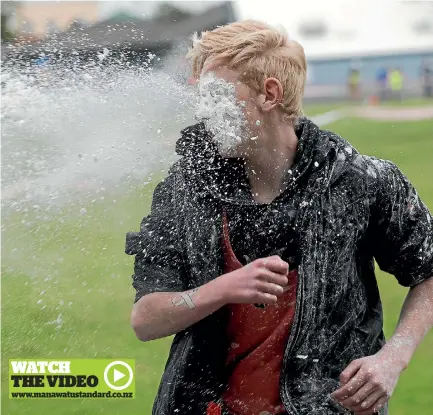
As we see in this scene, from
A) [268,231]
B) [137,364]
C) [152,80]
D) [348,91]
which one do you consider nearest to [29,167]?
[152,80]

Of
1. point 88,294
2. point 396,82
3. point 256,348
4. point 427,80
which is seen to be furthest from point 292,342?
point 427,80

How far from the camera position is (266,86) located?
1638mm

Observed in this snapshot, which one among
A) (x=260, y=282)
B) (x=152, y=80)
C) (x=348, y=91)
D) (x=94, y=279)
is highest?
(x=348, y=91)

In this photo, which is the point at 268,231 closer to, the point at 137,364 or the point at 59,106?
the point at 59,106

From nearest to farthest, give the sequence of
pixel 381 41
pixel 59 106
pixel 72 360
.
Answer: pixel 59 106 → pixel 72 360 → pixel 381 41

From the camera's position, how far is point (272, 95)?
1644 millimetres

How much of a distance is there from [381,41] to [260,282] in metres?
→ 2.01

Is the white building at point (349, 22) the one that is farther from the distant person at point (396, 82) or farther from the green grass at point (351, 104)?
the distant person at point (396, 82)

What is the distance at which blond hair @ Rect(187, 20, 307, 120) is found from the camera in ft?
5.32

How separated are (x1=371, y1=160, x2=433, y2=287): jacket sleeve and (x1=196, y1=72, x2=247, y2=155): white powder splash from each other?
294 millimetres

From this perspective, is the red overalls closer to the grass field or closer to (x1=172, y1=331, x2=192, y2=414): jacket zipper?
(x1=172, y1=331, x2=192, y2=414): jacket zipper

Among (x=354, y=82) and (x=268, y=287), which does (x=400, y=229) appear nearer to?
(x=268, y=287)

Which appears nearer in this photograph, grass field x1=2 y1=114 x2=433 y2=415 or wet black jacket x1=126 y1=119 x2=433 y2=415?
wet black jacket x1=126 y1=119 x2=433 y2=415


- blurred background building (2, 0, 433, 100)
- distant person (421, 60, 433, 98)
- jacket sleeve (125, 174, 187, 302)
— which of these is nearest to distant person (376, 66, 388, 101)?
distant person (421, 60, 433, 98)
